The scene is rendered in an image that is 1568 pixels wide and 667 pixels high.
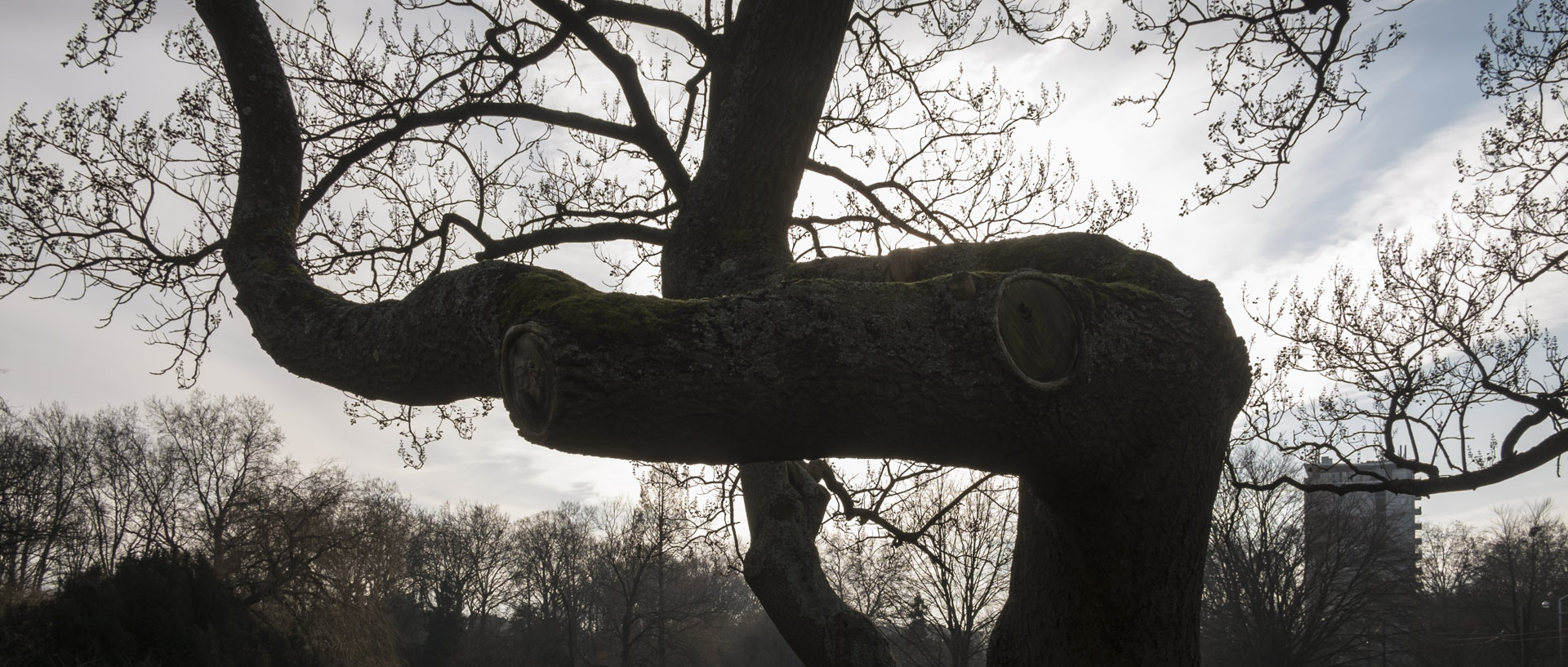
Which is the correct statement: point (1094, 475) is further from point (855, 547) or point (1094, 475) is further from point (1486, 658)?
point (1486, 658)

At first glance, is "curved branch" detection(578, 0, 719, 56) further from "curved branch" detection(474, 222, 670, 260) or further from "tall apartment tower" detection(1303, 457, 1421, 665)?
"tall apartment tower" detection(1303, 457, 1421, 665)

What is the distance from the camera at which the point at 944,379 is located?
1.91m

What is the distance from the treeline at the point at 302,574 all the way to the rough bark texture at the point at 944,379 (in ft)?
16.8

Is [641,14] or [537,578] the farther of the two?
[537,578]

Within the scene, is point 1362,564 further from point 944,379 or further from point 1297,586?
point 944,379

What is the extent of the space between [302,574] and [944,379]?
920 inches

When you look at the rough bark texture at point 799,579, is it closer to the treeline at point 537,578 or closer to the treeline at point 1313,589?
the treeline at point 537,578

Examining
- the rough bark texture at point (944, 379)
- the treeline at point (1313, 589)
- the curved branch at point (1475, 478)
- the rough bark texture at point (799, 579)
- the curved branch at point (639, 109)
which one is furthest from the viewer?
the treeline at point (1313, 589)

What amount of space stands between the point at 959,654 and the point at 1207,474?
22583 mm

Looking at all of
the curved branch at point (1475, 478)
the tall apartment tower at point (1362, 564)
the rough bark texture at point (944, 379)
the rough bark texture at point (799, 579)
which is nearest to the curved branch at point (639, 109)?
the rough bark texture at point (799, 579)

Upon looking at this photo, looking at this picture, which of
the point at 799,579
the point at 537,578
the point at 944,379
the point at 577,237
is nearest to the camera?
the point at 944,379

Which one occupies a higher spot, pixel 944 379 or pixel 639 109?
pixel 639 109

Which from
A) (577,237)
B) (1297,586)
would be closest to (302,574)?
(577,237)

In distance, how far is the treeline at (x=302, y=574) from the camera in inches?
433
